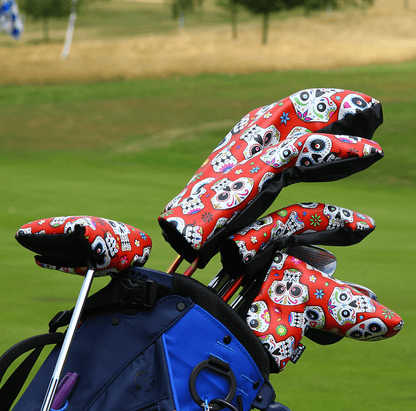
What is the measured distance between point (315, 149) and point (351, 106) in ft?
0.52

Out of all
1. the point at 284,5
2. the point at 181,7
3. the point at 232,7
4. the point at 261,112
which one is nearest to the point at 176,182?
the point at 261,112

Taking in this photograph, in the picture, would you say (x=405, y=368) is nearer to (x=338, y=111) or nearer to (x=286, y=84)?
(x=338, y=111)

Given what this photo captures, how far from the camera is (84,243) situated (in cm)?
98

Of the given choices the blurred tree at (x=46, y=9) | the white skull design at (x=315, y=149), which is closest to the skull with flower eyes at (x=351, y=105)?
the white skull design at (x=315, y=149)

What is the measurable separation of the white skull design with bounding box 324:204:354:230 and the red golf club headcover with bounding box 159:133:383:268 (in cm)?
7

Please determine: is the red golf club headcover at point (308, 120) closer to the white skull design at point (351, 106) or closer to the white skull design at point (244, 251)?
the white skull design at point (351, 106)

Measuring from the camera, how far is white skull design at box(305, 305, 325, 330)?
1.14m

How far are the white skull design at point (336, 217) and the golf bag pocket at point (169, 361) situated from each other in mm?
309

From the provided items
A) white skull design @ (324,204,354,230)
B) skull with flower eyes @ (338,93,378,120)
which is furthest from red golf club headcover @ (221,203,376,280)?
skull with flower eyes @ (338,93,378,120)

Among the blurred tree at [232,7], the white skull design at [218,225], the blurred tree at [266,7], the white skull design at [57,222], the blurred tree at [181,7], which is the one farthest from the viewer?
the blurred tree at [181,7]

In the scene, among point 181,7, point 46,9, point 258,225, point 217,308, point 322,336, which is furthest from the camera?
point 46,9

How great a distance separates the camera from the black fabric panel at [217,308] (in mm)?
1047

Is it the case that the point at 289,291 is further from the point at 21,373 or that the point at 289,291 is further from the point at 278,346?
the point at 21,373

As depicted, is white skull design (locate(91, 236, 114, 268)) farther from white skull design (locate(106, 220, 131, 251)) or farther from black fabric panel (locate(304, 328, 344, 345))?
black fabric panel (locate(304, 328, 344, 345))
